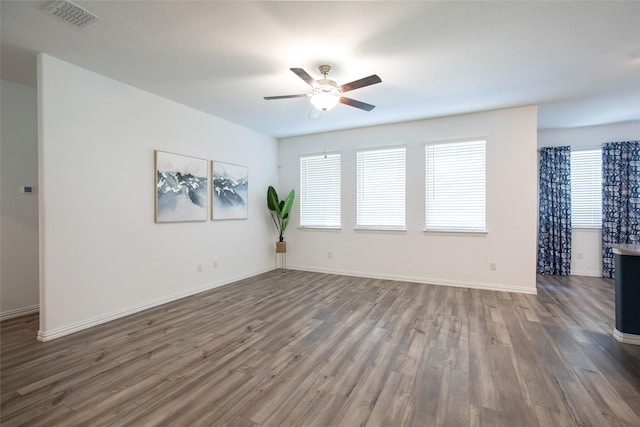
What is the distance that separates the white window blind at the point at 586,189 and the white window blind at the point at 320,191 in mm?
4660

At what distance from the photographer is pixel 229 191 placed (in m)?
5.00

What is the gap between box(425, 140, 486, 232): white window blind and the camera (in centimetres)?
463

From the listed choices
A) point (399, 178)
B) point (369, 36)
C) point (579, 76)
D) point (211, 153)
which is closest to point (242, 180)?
point (211, 153)

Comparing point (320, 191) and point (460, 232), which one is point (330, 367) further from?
point (320, 191)

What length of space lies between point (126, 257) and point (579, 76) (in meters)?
5.80

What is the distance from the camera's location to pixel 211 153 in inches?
184

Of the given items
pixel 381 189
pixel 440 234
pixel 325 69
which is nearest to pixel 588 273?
pixel 440 234

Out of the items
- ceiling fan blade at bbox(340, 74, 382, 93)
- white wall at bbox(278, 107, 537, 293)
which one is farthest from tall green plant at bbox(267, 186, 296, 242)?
ceiling fan blade at bbox(340, 74, 382, 93)

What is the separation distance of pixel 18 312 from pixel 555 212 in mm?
8699

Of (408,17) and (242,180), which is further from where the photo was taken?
(242,180)

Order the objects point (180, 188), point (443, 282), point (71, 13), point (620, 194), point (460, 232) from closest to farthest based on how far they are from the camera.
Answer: point (71, 13) → point (180, 188) → point (460, 232) → point (443, 282) → point (620, 194)

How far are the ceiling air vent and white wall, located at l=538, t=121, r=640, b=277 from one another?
728 centimetres

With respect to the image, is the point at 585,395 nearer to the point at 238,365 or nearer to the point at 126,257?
the point at 238,365

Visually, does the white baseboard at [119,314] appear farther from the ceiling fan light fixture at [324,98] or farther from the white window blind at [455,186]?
the white window blind at [455,186]
